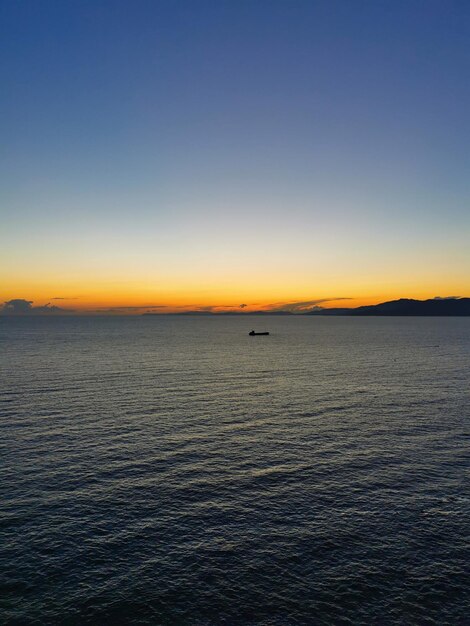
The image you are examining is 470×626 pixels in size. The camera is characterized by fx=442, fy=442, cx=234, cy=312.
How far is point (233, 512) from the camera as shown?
3853 centimetres

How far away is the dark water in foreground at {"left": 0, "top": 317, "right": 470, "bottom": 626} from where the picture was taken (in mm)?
28109

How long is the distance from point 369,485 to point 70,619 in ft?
95.2

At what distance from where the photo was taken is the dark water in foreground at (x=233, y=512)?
28.1 m

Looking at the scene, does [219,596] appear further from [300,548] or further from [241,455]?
[241,455]

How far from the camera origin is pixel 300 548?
110 feet

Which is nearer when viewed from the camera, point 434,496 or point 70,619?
point 70,619

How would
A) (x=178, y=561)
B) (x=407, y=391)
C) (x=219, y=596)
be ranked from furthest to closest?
(x=407, y=391), (x=178, y=561), (x=219, y=596)

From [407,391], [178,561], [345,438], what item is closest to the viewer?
[178,561]

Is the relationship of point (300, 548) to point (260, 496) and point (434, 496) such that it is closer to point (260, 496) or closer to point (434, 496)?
point (260, 496)

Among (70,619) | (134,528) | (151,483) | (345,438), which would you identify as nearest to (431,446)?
(345,438)

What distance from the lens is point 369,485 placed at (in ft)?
144

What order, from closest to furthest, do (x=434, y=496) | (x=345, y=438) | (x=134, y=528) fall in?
(x=134, y=528) < (x=434, y=496) < (x=345, y=438)

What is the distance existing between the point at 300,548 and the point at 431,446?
29.5 metres

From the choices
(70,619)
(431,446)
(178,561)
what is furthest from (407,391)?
(70,619)
